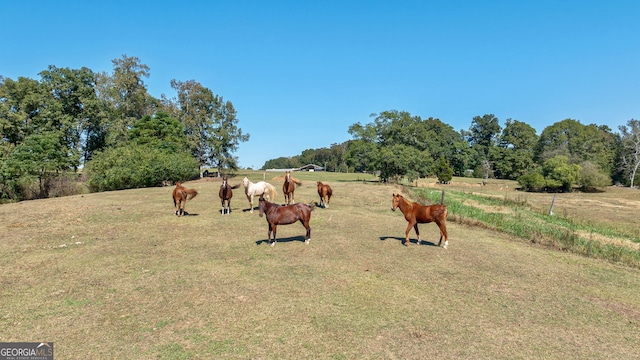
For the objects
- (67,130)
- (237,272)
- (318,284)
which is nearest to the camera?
(318,284)

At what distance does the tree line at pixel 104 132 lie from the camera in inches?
1033

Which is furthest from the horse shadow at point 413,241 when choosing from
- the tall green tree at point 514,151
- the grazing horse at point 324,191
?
the tall green tree at point 514,151

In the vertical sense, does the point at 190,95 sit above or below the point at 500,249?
above

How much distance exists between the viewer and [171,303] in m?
6.93

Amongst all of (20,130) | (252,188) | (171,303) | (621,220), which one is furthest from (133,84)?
(621,220)

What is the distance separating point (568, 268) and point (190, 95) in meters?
57.8

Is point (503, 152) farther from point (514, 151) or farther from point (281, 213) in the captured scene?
point (281, 213)

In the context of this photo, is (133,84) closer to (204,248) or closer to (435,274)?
(204,248)

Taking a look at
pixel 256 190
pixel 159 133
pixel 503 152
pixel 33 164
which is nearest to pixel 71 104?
pixel 159 133

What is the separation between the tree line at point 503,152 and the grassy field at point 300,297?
1299 inches

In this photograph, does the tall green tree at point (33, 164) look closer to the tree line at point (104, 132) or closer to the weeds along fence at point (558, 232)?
the tree line at point (104, 132)

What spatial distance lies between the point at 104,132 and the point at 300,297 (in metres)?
52.5

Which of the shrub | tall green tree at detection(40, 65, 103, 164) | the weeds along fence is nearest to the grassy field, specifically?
the weeds along fence

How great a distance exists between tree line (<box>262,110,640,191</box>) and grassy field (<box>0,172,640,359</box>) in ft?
108
